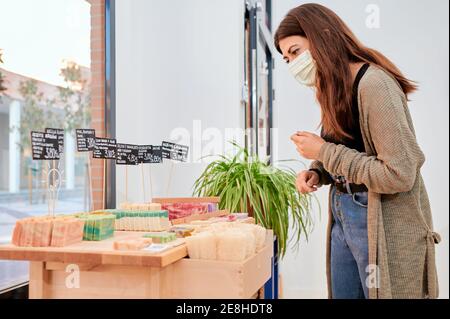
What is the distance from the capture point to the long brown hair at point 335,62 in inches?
48.1

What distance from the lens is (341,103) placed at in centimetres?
122

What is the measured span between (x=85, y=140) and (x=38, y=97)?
520 millimetres

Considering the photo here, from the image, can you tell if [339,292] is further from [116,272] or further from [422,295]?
[116,272]

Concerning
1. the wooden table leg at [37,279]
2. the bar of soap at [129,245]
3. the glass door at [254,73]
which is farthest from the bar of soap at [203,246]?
the glass door at [254,73]

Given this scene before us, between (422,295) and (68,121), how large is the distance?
161cm

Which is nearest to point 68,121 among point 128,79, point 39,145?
point 128,79

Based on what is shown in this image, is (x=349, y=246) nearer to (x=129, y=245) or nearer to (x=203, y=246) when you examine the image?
(x=203, y=246)

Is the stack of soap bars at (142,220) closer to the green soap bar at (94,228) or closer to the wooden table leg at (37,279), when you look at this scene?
the green soap bar at (94,228)

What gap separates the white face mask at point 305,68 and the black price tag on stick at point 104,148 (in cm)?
69

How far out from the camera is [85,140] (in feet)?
4.64

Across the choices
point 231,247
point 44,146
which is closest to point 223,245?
point 231,247

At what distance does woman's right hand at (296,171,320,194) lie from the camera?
149 cm
